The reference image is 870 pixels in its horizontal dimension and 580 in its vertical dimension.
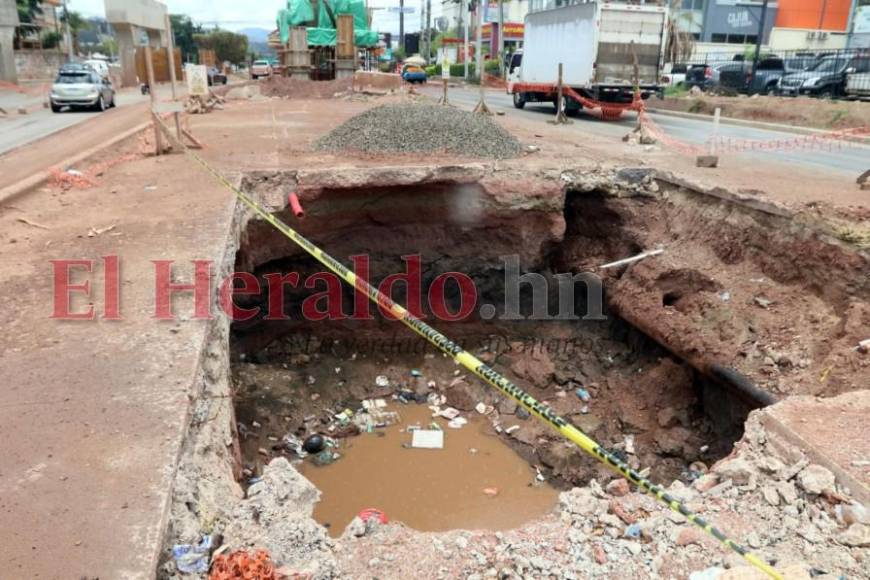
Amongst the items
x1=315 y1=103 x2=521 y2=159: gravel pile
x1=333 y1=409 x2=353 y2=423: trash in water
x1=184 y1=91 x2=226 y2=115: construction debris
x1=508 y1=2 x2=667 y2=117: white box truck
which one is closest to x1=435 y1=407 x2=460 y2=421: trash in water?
x1=333 y1=409 x2=353 y2=423: trash in water

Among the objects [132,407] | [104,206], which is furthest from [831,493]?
[104,206]

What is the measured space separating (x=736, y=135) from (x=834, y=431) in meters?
14.4

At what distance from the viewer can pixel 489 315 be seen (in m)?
9.40

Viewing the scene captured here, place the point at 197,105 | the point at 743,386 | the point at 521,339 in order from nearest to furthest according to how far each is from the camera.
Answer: the point at 743,386 < the point at 521,339 < the point at 197,105

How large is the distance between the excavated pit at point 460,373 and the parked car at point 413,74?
36265 millimetres

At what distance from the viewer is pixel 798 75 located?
84.2ft

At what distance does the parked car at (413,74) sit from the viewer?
43062 millimetres

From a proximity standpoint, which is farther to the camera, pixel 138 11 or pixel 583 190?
pixel 138 11

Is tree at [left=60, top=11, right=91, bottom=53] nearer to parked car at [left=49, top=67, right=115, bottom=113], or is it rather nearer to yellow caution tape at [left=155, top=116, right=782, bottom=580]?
parked car at [left=49, top=67, right=115, bottom=113]

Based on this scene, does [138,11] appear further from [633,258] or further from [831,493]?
[831,493]

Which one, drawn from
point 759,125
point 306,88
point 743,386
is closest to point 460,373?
point 743,386

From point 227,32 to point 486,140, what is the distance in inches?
2596

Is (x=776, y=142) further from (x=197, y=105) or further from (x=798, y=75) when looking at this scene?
(x=197, y=105)

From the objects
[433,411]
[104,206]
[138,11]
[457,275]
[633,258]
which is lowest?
[433,411]
